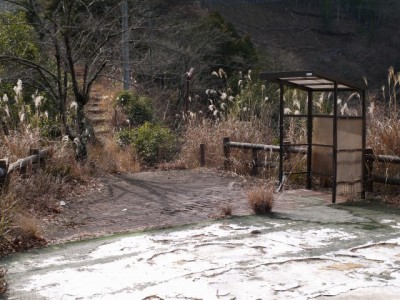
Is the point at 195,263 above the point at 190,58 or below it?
below

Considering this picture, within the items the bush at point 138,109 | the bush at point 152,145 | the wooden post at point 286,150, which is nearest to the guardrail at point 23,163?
the wooden post at point 286,150

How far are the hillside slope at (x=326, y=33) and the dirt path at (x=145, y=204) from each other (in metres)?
37.5

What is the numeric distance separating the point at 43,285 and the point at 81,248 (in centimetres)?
120

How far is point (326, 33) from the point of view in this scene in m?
55.5

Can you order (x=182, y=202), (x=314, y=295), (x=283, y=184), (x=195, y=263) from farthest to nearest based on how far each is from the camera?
(x=283, y=184) → (x=182, y=202) → (x=195, y=263) → (x=314, y=295)

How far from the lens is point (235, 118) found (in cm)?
1270

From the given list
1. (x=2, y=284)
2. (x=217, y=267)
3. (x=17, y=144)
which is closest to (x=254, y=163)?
(x=17, y=144)

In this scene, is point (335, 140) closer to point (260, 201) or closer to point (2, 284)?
point (260, 201)

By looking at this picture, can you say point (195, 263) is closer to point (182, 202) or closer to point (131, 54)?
point (182, 202)

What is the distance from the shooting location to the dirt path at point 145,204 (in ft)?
23.6

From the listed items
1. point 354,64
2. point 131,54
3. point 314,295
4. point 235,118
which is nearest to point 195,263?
point 314,295

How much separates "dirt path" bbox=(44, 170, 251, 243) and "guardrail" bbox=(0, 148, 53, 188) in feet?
2.43

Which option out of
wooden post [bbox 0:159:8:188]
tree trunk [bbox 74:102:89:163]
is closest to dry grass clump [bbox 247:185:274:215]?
wooden post [bbox 0:159:8:188]

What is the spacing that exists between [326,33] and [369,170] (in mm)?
48404
